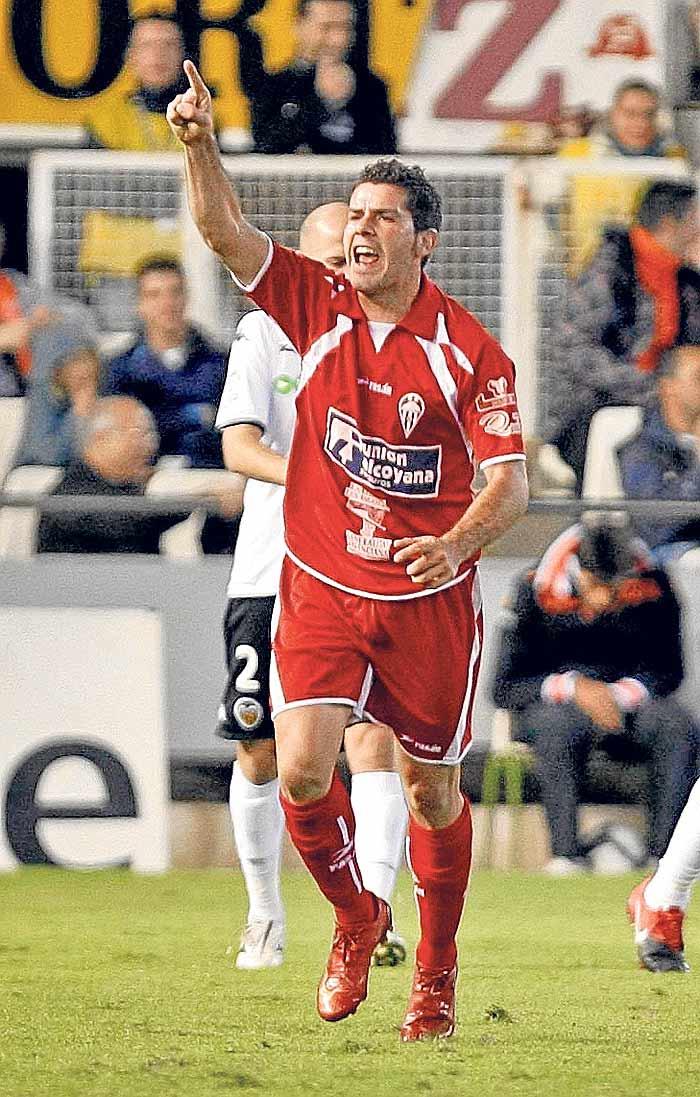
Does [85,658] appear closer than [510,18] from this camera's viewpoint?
Yes

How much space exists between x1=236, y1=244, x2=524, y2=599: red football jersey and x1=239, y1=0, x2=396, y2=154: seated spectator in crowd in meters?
5.57

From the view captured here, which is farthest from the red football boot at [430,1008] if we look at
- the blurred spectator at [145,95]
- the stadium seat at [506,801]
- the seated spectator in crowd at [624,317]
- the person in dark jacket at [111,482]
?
the blurred spectator at [145,95]

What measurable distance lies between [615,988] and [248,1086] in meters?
1.85

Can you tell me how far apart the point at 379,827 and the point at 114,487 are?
3.35 m

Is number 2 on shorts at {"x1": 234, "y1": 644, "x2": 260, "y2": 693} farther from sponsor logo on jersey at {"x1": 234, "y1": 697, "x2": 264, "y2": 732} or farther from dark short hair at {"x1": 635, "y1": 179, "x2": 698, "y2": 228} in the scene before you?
dark short hair at {"x1": 635, "y1": 179, "x2": 698, "y2": 228}

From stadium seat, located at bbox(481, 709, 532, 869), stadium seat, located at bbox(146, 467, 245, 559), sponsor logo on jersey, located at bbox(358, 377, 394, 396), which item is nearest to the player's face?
sponsor logo on jersey, located at bbox(358, 377, 394, 396)

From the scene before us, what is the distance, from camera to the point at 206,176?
4.11 m

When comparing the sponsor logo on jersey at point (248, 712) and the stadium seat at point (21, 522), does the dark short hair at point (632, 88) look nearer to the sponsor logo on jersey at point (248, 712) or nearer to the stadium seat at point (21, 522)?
the stadium seat at point (21, 522)

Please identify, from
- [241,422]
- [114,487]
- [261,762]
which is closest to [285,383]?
[241,422]

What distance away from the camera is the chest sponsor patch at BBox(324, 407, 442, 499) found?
4.42 meters

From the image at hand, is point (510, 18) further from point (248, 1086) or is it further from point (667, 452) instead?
point (248, 1086)

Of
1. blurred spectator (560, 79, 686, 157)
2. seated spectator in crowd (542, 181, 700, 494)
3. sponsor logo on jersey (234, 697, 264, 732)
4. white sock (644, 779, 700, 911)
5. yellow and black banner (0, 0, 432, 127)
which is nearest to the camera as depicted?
white sock (644, 779, 700, 911)

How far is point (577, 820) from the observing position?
26.8 feet

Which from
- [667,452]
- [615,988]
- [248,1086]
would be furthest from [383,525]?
[667,452]
